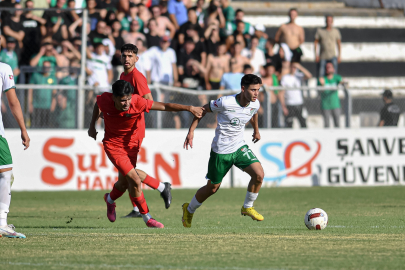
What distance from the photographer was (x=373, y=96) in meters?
17.4

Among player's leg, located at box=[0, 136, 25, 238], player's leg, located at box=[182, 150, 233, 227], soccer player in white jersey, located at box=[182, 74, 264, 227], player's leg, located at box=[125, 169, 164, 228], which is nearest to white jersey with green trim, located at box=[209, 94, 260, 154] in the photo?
soccer player in white jersey, located at box=[182, 74, 264, 227]

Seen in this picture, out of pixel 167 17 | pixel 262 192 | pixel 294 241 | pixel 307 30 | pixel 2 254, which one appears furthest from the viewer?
pixel 307 30

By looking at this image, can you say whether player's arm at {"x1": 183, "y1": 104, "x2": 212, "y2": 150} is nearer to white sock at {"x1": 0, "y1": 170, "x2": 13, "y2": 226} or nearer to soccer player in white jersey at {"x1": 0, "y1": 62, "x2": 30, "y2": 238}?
soccer player in white jersey at {"x1": 0, "y1": 62, "x2": 30, "y2": 238}

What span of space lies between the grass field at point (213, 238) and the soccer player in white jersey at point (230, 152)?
325 millimetres

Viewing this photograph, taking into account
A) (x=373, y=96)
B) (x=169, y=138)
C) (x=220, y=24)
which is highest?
(x=220, y=24)

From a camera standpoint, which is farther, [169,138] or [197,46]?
[197,46]

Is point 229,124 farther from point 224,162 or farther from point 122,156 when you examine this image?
point 122,156

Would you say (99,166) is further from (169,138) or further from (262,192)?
(262,192)

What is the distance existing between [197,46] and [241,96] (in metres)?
9.54

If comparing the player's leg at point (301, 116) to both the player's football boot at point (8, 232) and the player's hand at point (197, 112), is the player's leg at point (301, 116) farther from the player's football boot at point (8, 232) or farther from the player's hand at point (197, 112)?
the player's football boot at point (8, 232)

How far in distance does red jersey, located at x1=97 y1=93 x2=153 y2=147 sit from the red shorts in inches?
2.2

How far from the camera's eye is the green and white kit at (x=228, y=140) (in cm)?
910

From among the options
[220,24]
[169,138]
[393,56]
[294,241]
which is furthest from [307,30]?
[294,241]

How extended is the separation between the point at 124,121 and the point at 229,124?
56.4 inches
